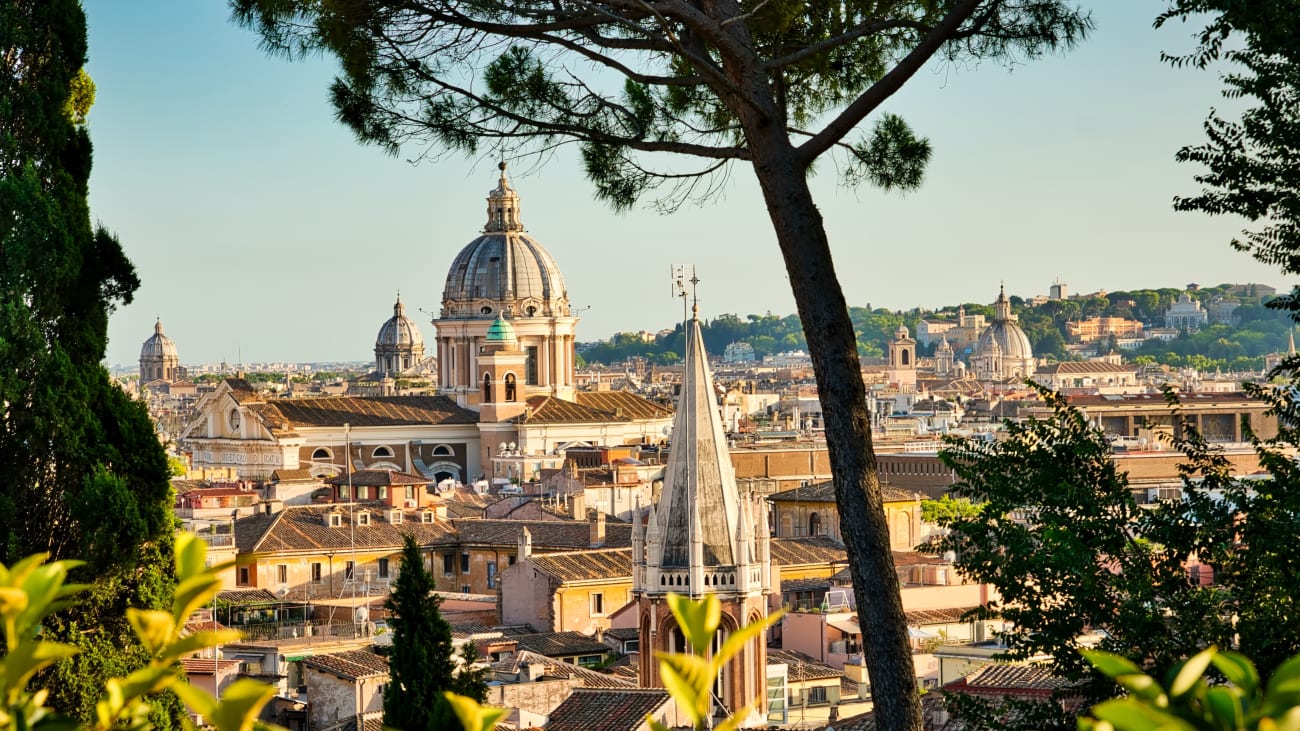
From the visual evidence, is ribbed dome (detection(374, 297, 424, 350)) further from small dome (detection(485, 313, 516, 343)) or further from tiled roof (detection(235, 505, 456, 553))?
tiled roof (detection(235, 505, 456, 553))

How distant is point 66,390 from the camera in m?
8.20

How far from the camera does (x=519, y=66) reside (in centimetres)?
786

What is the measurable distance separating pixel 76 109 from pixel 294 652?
12782 millimetres

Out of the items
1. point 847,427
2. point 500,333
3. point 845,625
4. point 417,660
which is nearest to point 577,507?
point 845,625

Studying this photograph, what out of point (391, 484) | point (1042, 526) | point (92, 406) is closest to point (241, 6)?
point (92, 406)

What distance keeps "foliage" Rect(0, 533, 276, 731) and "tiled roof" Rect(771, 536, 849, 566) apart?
85.5 feet

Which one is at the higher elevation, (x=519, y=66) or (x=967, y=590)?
(x=519, y=66)

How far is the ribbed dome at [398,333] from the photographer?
109875 mm

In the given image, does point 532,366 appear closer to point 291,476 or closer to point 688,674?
→ point 291,476

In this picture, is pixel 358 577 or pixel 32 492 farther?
pixel 358 577

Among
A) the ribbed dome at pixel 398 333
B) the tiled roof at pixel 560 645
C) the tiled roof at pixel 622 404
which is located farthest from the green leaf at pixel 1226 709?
the ribbed dome at pixel 398 333

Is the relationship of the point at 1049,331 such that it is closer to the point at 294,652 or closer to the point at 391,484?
the point at 391,484

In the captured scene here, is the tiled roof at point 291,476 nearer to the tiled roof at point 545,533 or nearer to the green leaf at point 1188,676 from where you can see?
the tiled roof at point 545,533

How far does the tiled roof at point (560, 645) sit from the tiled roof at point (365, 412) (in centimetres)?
3491
